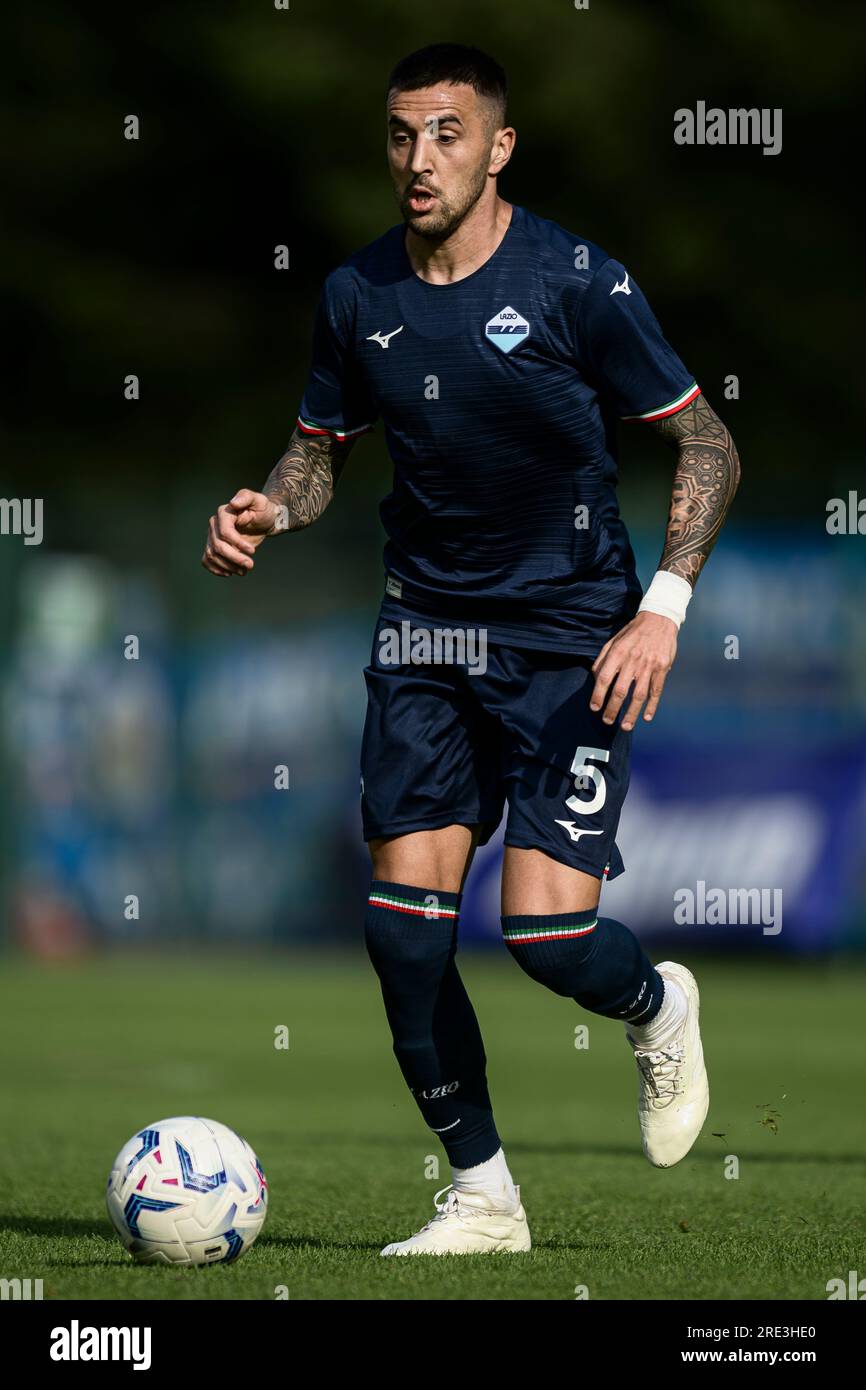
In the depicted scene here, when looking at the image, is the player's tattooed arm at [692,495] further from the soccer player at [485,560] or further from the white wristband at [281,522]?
the white wristband at [281,522]

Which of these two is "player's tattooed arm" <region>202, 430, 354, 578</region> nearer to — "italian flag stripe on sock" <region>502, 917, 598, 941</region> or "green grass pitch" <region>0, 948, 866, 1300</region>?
"italian flag stripe on sock" <region>502, 917, 598, 941</region>

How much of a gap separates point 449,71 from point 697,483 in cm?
121

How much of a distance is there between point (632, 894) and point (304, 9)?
1324 centimetres

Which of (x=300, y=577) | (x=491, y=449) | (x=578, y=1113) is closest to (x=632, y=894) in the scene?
(x=300, y=577)

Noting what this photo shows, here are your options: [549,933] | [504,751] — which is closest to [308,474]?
[504,751]

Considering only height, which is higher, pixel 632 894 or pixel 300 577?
pixel 300 577

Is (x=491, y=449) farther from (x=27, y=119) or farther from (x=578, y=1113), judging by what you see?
(x=27, y=119)

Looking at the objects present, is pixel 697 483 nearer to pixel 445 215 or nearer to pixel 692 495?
pixel 692 495

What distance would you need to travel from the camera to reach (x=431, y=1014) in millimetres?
6105

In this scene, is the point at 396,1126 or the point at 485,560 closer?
the point at 485,560

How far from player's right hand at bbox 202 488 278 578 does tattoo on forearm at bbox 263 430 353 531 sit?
0.30m

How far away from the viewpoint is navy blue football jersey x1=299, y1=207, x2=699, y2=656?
5938 mm

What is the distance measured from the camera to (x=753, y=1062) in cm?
1162
